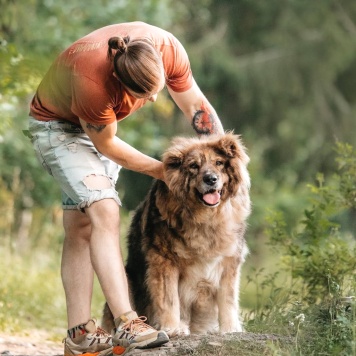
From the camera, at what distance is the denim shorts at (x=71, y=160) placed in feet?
18.1

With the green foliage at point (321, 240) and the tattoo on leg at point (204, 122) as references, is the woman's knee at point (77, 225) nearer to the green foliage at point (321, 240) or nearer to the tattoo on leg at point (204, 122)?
the tattoo on leg at point (204, 122)

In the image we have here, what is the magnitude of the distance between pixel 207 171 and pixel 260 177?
55.7ft

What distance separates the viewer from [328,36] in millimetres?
21719

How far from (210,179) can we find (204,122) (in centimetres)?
54

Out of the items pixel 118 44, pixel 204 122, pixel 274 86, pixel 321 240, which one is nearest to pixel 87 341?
pixel 204 122

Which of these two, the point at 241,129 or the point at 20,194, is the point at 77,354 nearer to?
the point at 20,194

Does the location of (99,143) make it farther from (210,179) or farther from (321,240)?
(321,240)

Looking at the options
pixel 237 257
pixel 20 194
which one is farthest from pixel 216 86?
pixel 237 257

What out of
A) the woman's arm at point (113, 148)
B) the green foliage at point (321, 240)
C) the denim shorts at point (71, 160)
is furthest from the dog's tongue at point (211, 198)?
the green foliage at point (321, 240)

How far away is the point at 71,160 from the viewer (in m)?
5.61

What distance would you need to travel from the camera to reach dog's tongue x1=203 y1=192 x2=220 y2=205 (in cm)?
590

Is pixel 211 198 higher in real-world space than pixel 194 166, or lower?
lower

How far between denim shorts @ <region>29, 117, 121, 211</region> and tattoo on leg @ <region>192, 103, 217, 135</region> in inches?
26.8

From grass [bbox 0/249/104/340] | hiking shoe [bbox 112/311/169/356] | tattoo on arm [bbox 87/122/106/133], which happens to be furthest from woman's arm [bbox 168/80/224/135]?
grass [bbox 0/249/104/340]
